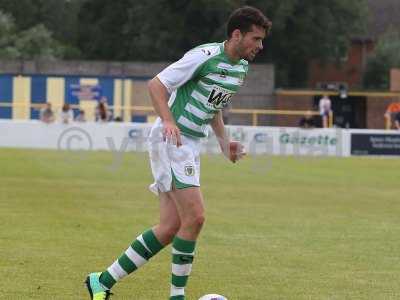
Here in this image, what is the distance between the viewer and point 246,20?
8328 millimetres

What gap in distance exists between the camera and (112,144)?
130ft

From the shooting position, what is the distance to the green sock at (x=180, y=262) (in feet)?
27.1

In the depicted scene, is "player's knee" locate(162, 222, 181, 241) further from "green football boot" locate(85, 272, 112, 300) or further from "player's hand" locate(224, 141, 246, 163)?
"player's hand" locate(224, 141, 246, 163)

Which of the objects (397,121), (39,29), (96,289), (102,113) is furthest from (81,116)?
(96,289)

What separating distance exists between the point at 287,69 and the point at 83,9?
1516 centimetres

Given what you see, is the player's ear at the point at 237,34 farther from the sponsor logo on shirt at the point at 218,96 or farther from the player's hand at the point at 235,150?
the player's hand at the point at 235,150

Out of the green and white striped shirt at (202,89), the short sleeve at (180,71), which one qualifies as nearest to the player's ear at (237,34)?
the green and white striped shirt at (202,89)

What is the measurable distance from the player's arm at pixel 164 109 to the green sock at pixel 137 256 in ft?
2.54

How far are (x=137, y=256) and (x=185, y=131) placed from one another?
955 mm

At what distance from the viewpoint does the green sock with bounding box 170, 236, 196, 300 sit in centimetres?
827

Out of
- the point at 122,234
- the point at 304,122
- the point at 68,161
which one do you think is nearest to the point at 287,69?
the point at 304,122

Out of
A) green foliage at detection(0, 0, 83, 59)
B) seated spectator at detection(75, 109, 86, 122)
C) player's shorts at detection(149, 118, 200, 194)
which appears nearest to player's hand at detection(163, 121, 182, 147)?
player's shorts at detection(149, 118, 200, 194)

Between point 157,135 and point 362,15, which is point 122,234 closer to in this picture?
point 157,135

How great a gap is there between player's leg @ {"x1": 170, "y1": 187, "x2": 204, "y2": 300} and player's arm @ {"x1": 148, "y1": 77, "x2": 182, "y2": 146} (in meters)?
0.40
